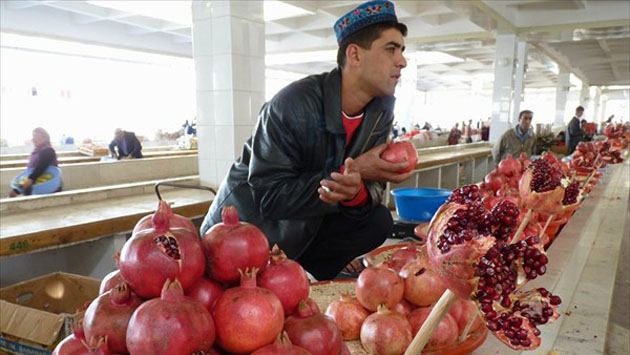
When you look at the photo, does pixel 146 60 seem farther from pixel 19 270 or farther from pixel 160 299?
pixel 160 299

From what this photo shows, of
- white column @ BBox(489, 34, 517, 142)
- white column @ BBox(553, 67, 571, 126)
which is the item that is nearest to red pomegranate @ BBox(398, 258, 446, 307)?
white column @ BBox(489, 34, 517, 142)

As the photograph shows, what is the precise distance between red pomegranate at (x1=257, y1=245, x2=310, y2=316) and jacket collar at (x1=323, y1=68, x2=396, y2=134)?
108 cm

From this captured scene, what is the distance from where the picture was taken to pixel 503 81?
10570 mm

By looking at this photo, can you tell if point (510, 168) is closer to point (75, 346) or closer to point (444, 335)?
point (444, 335)

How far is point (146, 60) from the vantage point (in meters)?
15.1

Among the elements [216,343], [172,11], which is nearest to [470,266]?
[216,343]

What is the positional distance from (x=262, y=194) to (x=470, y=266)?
4.00ft

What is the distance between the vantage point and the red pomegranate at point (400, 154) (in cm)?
161

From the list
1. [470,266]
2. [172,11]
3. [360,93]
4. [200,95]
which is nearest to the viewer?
[470,266]

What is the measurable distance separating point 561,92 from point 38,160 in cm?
2116

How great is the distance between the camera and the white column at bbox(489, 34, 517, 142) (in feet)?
33.8

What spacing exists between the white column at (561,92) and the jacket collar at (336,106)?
19926 mm

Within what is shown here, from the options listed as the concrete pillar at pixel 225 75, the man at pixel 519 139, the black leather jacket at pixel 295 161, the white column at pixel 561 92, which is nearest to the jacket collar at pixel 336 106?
the black leather jacket at pixel 295 161

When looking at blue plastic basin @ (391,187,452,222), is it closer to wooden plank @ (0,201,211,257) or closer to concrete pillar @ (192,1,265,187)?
wooden plank @ (0,201,211,257)
